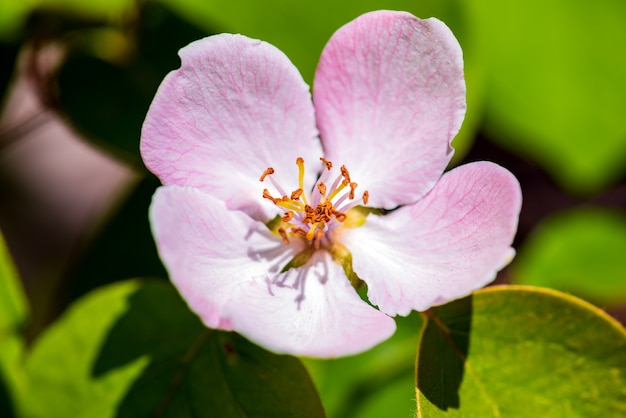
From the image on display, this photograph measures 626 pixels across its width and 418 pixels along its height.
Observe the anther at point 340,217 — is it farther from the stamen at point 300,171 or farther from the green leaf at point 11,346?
the green leaf at point 11,346

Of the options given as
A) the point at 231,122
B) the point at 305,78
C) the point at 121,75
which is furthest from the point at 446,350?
the point at 121,75

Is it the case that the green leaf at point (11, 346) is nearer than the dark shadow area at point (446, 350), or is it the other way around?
the dark shadow area at point (446, 350)

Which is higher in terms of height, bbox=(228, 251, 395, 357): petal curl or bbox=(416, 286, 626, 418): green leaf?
bbox=(228, 251, 395, 357): petal curl

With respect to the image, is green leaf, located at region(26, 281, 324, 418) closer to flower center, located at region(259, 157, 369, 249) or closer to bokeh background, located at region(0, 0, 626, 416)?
flower center, located at region(259, 157, 369, 249)

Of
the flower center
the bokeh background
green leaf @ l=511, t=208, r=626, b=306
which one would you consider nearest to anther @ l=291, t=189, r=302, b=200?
the flower center

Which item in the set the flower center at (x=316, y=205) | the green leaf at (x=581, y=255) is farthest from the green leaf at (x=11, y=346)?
the green leaf at (x=581, y=255)

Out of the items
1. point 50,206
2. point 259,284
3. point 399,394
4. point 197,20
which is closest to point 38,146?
point 50,206

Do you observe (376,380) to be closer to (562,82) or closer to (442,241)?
(442,241)
